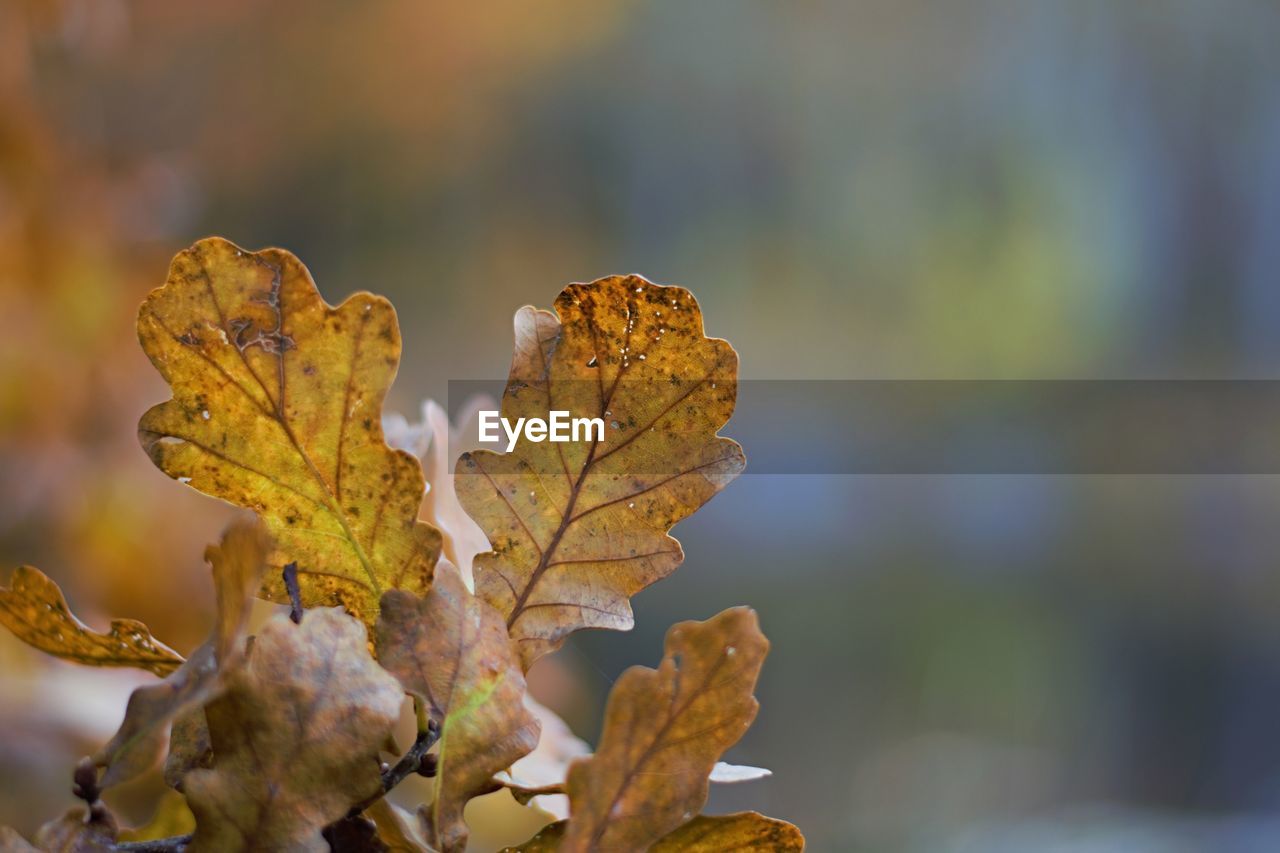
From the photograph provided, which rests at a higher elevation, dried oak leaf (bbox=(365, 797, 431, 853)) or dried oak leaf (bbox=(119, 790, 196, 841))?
dried oak leaf (bbox=(365, 797, 431, 853))

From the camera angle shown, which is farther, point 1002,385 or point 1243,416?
point 1002,385

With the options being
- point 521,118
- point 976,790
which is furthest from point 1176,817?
point 521,118

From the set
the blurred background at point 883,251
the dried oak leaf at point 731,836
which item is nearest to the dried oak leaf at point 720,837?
the dried oak leaf at point 731,836

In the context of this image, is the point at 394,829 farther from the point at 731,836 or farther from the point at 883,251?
the point at 883,251

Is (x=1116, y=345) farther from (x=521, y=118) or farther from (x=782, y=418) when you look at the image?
(x=521, y=118)

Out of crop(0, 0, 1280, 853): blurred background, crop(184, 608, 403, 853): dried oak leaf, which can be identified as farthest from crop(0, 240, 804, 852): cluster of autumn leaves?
crop(0, 0, 1280, 853): blurred background

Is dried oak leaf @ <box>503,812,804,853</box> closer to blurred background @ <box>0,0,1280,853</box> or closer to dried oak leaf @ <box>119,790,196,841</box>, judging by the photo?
dried oak leaf @ <box>119,790,196,841</box>

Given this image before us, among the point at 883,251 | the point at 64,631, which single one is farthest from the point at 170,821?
the point at 883,251

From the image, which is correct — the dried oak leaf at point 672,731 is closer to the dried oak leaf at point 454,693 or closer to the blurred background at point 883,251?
the dried oak leaf at point 454,693
